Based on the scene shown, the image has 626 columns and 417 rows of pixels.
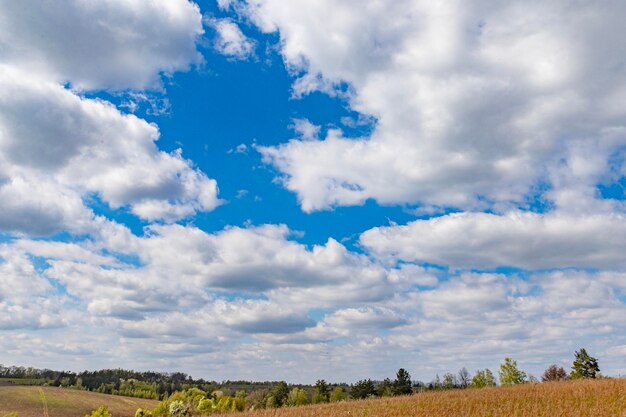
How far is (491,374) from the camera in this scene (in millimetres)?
90625

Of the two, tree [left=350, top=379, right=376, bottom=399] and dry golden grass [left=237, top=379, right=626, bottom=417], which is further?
tree [left=350, top=379, right=376, bottom=399]

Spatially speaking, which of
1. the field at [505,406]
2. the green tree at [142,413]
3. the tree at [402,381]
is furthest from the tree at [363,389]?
the field at [505,406]

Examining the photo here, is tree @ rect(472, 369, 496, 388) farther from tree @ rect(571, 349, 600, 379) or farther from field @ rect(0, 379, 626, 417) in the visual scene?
field @ rect(0, 379, 626, 417)

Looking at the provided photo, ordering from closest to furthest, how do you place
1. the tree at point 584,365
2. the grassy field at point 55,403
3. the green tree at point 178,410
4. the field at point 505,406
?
the field at point 505,406, the green tree at point 178,410, the tree at point 584,365, the grassy field at point 55,403

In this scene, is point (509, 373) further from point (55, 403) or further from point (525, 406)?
point (55, 403)

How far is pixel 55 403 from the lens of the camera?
429 feet

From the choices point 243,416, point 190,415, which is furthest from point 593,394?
Result: point 190,415

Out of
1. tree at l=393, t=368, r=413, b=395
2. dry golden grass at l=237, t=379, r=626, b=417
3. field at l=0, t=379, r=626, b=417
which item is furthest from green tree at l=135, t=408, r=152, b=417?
tree at l=393, t=368, r=413, b=395

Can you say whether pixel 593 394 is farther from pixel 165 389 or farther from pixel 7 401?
pixel 165 389

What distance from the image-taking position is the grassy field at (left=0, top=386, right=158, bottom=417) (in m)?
121

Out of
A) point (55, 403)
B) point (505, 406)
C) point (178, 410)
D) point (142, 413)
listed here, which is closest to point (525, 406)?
point (505, 406)

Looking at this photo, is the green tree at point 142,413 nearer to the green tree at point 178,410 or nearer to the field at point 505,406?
the green tree at point 178,410

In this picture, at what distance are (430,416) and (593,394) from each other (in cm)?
917

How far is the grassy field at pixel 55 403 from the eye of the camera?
4777 inches
